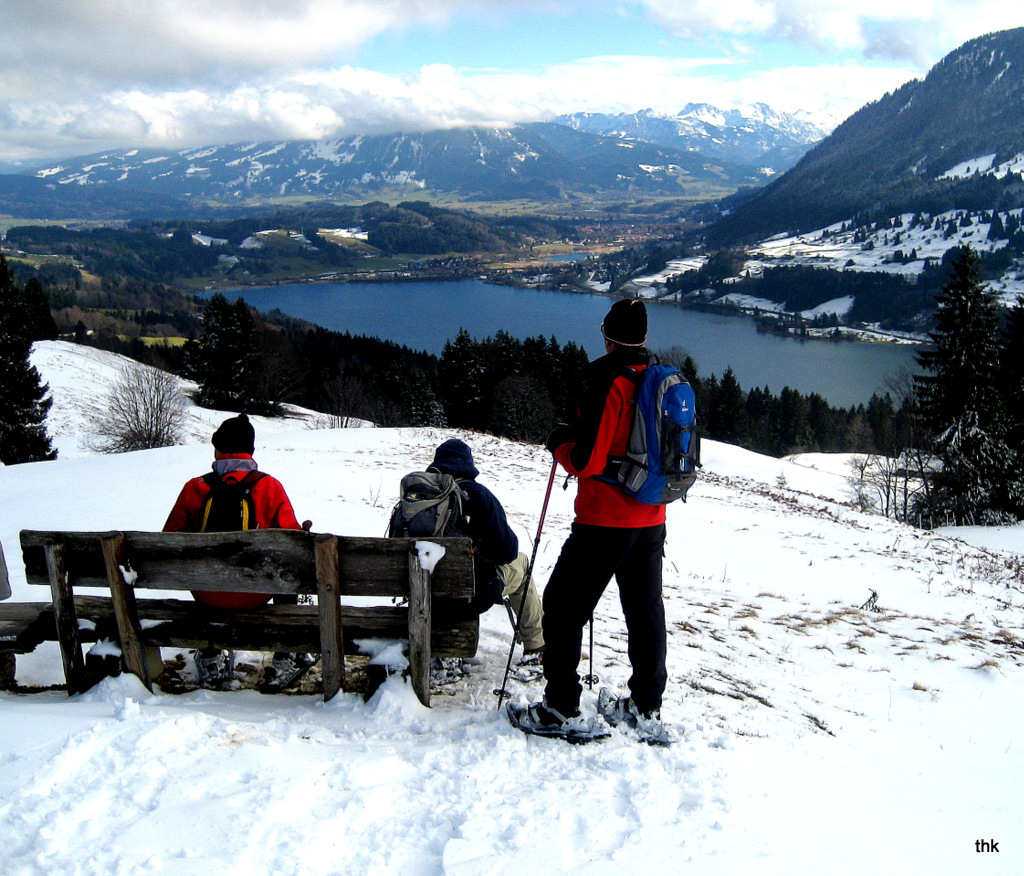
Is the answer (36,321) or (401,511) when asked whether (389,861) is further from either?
(36,321)

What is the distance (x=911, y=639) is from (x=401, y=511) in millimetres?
5713

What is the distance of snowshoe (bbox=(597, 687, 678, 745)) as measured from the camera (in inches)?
146

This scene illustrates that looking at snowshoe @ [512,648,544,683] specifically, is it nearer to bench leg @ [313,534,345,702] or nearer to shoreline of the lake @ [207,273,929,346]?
bench leg @ [313,534,345,702]

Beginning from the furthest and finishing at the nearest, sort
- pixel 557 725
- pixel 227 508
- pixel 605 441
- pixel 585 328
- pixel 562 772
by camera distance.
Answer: pixel 585 328 < pixel 227 508 < pixel 557 725 < pixel 605 441 < pixel 562 772

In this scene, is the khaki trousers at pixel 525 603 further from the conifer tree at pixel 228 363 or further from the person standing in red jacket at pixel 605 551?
the conifer tree at pixel 228 363

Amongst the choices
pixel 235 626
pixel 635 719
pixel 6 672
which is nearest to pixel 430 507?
pixel 235 626

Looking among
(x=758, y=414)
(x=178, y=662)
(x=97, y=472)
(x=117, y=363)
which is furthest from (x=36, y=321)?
(x=758, y=414)

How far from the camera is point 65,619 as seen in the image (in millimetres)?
3861

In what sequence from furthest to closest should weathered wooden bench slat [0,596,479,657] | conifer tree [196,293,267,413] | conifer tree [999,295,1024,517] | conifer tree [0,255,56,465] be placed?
1. conifer tree [196,293,267,413]
2. conifer tree [0,255,56,465]
3. conifer tree [999,295,1024,517]
4. weathered wooden bench slat [0,596,479,657]

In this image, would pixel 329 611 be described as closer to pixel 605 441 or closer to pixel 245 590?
pixel 245 590

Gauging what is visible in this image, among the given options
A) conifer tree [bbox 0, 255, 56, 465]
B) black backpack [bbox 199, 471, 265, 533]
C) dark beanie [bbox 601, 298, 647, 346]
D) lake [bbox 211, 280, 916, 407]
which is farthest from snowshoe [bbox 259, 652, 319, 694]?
lake [bbox 211, 280, 916, 407]

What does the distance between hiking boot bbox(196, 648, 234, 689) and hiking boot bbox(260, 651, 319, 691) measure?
26 cm

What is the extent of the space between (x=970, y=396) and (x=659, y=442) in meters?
29.2

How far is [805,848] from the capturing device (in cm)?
286
